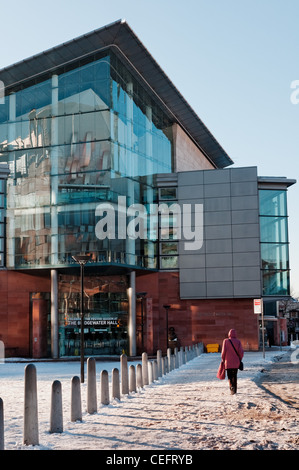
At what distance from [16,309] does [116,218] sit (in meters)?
10.6

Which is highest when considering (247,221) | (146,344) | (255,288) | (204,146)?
(204,146)

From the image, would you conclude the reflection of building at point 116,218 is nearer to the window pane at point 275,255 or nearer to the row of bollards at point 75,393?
the window pane at point 275,255

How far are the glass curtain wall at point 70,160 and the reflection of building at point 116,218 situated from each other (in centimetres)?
8

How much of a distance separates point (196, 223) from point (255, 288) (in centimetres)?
661

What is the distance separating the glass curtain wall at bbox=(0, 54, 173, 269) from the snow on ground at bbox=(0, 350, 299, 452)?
2423cm

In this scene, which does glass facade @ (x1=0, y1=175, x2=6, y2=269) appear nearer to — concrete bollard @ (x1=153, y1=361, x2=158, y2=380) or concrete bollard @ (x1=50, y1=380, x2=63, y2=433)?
concrete bollard @ (x1=153, y1=361, x2=158, y2=380)

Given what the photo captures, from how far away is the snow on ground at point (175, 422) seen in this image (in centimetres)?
990

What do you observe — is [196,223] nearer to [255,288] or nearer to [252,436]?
[255,288]

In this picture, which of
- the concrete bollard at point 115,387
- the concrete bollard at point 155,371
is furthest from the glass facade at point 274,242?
the concrete bollard at point 115,387

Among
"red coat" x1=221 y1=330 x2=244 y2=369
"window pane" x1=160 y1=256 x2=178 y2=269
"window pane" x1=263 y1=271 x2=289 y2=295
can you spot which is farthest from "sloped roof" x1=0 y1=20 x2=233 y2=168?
"red coat" x1=221 y1=330 x2=244 y2=369
